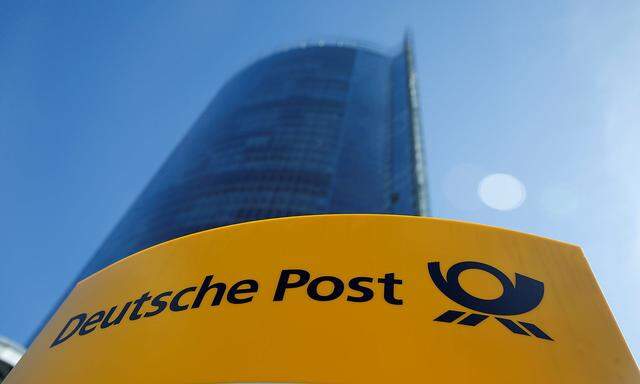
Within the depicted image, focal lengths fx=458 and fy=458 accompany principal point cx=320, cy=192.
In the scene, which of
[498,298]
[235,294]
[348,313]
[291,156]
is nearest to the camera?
[348,313]

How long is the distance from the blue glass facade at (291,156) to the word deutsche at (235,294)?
41.2m

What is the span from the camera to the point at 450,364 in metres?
3.65

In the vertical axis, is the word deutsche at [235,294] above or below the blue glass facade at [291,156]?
below

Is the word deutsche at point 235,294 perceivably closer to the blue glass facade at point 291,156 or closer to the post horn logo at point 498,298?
the post horn logo at point 498,298

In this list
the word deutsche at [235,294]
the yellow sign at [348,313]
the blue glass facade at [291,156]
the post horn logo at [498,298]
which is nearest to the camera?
the yellow sign at [348,313]

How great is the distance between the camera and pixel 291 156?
55875mm

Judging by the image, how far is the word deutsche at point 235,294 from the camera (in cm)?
420

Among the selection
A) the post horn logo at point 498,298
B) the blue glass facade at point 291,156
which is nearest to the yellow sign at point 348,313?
the post horn logo at point 498,298

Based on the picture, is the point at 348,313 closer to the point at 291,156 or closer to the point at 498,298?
the point at 498,298

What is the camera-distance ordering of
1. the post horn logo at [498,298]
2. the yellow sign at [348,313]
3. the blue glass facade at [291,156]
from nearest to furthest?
the yellow sign at [348,313], the post horn logo at [498,298], the blue glass facade at [291,156]

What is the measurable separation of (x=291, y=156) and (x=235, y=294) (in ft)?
170

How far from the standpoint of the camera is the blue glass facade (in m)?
49.5

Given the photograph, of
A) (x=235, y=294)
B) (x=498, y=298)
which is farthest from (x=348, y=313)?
(x=498, y=298)

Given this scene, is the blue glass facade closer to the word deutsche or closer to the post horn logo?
the word deutsche
